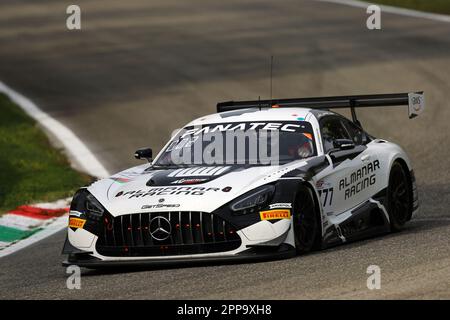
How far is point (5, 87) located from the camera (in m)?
23.3

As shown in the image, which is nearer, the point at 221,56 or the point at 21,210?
the point at 21,210

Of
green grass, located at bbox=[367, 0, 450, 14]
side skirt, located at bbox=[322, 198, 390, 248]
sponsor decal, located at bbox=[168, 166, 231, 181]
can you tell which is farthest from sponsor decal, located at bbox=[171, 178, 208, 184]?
green grass, located at bbox=[367, 0, 450, 14]

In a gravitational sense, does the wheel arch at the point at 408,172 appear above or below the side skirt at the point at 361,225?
above

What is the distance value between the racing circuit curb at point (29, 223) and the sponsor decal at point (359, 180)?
11.2 ft

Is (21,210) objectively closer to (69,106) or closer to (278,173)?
(278,173)

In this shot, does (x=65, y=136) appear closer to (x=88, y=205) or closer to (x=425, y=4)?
(x=88, y=205)

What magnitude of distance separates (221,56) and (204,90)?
340 cm

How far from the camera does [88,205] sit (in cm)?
1041

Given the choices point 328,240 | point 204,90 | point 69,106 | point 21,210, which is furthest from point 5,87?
point 328,240

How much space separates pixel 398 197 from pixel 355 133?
2.41 feet

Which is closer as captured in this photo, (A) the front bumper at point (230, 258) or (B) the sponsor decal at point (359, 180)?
(A) the front bumper at point (230, 258)

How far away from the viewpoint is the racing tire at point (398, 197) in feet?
39.5

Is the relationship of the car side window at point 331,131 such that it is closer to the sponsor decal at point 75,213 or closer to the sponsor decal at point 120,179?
the sponsor decal at point 120,179

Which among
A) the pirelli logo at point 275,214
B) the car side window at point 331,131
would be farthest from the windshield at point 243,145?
the pirelli logo at point 275,214
